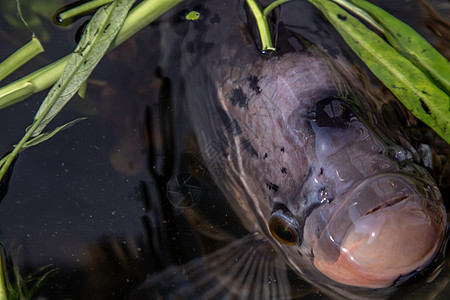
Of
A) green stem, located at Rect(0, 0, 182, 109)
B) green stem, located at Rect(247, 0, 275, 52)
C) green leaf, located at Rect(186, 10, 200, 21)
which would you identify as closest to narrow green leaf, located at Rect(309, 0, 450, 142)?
green stem, located at Rect(247, 0, 275, 52)

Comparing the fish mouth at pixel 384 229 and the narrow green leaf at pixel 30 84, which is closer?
the fish mouth at pixel 384 229

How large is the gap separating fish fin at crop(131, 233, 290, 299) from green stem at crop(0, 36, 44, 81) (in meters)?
1.25

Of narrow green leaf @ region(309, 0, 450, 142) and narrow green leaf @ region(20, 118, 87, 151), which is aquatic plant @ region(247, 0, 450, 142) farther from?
narrow green leaf @ region(20, 118, 87, 151)

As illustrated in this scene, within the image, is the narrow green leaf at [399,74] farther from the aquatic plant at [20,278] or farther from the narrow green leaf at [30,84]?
the aquatic plant at [20,278]

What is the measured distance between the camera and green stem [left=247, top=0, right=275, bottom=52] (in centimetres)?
235

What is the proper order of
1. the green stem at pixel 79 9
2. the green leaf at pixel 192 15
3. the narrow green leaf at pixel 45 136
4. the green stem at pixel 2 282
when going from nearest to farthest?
1. the green stem at pixel 2 282
2. the narrow green leaf at pixel 45 136
3. the green stem at pixel 79 9
4. the green leaf at pixel 192 15

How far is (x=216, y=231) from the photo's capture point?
2521mm

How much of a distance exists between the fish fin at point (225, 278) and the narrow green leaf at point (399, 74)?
98 cm

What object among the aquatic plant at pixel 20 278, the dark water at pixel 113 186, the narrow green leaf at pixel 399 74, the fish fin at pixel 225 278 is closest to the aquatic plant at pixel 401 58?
the narrow green leaf at pixel 399 74

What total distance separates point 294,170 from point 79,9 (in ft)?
4.51

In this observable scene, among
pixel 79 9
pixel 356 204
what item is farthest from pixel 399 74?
pixel 79 9

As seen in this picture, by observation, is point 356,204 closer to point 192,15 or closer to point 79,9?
point 192,15

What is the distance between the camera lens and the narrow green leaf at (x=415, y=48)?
2182 millimetres

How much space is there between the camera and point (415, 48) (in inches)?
88.0
